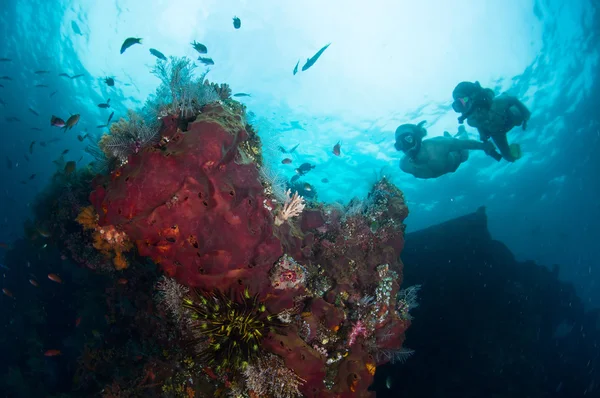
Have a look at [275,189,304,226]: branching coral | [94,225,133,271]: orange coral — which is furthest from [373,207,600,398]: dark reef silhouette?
[94,225,133,271]: orange coral

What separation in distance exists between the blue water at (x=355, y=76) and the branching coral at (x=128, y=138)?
8.60 metres

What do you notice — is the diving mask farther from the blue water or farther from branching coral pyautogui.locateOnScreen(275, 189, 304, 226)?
branching coral pyautogui.locateOnScreen(275, 189, 304, 226)

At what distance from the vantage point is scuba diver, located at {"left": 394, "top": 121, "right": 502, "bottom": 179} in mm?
12844

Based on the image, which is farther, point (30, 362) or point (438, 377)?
point (30, 362)

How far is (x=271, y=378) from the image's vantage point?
15.4 feet

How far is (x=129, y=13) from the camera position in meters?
20.9

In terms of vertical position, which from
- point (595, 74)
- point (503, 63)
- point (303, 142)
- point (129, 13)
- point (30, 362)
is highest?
point (129, 13)

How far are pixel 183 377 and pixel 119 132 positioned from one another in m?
4.36

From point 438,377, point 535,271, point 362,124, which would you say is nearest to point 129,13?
point 362,124

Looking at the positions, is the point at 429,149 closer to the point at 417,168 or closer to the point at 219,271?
the point at 417,168

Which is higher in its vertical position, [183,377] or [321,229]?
[321,229]

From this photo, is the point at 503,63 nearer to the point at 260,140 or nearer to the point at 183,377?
the point at 260,140

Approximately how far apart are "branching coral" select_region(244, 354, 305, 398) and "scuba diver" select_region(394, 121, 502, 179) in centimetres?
1076

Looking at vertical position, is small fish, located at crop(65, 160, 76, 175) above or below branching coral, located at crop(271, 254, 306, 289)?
above
